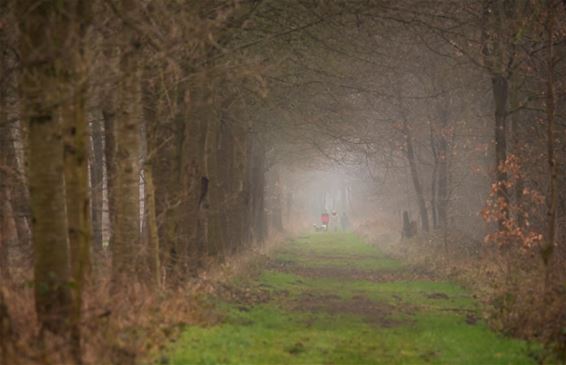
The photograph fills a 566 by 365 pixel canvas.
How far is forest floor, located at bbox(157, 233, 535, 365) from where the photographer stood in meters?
10.3

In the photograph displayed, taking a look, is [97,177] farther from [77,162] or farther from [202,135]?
[77,162]

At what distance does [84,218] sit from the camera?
29.3 feet

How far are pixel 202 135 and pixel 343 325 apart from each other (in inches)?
312

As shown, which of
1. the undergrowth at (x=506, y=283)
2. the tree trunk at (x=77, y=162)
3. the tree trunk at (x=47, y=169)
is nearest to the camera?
the tree trunk at (x=77, y=162)

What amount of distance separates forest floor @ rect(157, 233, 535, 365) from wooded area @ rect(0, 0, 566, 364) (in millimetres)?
682

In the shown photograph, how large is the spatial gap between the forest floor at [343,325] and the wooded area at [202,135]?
68cm

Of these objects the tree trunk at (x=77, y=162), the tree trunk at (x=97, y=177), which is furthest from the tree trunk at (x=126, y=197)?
the tree trunk at (x=97, y=177)

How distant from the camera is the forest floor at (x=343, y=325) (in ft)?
33.9

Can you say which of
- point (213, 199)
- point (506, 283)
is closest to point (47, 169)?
point (506, 283)

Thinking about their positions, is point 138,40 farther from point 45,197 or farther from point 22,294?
point 22,294

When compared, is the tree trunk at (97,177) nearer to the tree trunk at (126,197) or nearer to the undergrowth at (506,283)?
the tree trunk at (126,197)

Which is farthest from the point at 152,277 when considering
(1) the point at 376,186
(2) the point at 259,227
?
(1) the point at 376,186

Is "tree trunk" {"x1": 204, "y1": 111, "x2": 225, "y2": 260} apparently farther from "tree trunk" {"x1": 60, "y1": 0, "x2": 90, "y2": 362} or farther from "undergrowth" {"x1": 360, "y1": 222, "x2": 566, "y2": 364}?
"tree trunk" {"x1": 60, "y1": 0, "x2": 90, "y2": 362}

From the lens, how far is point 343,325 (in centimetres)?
1358
